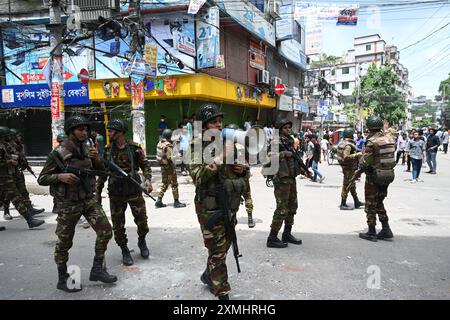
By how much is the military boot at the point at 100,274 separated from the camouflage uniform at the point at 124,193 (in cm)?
55

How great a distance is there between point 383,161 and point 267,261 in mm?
2240

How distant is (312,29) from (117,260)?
19831 mm

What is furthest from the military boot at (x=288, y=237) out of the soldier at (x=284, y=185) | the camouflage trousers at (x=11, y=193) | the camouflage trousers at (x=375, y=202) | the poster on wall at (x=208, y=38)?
the poster on wall at (x=208, y=38)

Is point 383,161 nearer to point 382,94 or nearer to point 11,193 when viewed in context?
point 11,193

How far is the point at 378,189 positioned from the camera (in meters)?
4.88

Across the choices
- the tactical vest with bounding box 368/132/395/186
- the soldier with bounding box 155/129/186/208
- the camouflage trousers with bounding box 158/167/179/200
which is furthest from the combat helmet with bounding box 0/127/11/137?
the tactical vest with bounding box 368/132/395/186

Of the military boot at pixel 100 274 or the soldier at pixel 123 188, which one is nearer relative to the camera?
the military boot at pixel 100 274

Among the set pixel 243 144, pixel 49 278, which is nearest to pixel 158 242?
pixel 49 278

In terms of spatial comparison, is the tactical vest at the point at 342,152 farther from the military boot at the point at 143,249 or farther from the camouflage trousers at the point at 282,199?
the military boot at the point at 143,249

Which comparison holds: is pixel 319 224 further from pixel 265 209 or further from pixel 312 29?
pixel 312 29

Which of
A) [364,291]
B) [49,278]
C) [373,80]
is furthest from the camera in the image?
[373,80]

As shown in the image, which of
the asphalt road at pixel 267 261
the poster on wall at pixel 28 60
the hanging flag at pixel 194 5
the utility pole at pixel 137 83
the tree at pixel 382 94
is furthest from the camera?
the tree at pixel 382 94

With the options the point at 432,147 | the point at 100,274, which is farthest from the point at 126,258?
the point at 432,147

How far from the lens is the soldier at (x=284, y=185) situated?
450 centimetres
